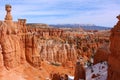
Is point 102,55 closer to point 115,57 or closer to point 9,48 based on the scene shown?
point 9,48

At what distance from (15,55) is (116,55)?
20309 mm

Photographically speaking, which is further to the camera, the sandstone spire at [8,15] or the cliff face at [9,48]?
the sandstone spire at [8,15]

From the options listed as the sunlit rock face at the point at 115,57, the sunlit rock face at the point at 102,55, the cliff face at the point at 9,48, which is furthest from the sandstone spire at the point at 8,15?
the sunlit rock face at the point at 115,57

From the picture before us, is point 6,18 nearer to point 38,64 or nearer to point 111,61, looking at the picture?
point 38,64

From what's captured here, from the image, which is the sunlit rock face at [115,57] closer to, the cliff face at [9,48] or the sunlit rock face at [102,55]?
the sunlit rock face at [102,55]

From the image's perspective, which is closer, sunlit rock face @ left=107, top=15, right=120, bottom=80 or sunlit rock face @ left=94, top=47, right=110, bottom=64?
sunlit rock face @ left=107, top=15, right=120, bottom=80

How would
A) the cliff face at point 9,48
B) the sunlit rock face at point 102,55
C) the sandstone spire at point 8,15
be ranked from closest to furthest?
the sunlit rock face at point 102,55 → the cliff face at point 9,48 → the sandstone spire at point 8,15

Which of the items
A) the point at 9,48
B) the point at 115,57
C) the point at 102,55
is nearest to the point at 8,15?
the point at 9,48

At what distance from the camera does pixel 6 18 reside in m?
29.8

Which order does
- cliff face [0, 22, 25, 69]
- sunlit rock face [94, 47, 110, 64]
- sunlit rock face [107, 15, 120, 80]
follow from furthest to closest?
cliff face [0, 22, 25, 69]
sunlit rock face [94, 47, 110, 64]
sunlit rock face [107, 15, 120, 80]

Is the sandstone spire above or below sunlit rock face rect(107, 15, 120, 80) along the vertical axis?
above

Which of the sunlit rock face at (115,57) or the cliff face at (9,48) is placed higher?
the sunlit rock face at (115,57)

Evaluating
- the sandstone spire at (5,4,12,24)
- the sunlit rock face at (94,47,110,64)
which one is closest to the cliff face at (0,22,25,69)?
the sandstone spire at (5,4,12,24)

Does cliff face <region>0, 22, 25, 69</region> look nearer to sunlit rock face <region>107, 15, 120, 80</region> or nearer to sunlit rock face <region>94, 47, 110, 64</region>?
sunlit rock face <region>94, 47, 110, 64</region>
